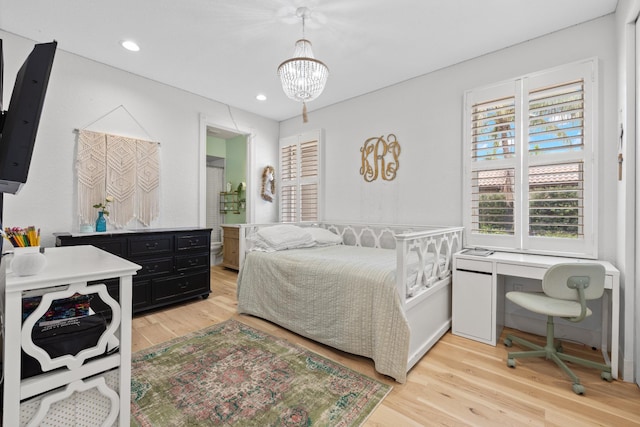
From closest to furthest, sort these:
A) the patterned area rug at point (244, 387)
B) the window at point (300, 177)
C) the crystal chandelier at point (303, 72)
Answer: the patterned area rug at point (244, 387) → the crystal chandelier at point (303, 72) → the window at point (300, 177)

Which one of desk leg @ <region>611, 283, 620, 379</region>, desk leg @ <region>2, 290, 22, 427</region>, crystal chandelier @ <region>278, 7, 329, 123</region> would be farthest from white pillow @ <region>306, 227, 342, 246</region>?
desk leg @ <region>2, 290, 22, 427</region>

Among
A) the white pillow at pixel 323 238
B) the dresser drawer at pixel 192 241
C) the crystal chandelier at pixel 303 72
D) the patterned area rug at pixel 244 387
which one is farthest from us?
the white pillow at pixel 323 238

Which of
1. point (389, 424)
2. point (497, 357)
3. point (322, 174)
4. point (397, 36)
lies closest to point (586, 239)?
point (497, 357)

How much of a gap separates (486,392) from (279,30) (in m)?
3.06

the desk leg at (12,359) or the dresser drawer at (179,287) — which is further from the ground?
the desk leg at (12,359)

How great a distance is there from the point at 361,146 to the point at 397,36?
4.68ft

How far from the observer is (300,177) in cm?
445

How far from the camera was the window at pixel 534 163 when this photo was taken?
2262mm

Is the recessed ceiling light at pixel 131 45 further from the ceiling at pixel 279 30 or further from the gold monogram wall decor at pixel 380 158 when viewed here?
the gold monogram wall decor at pixel 380 158

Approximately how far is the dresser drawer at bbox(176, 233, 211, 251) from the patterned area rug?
47.5 inches

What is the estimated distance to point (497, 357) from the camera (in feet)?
6.92

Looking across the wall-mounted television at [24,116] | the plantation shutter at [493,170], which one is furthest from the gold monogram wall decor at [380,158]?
the wall-mounted television at [24,116]

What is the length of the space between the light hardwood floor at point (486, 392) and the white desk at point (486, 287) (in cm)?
12

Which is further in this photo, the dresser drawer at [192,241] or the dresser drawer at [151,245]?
the dresser drawer at [192,241]
